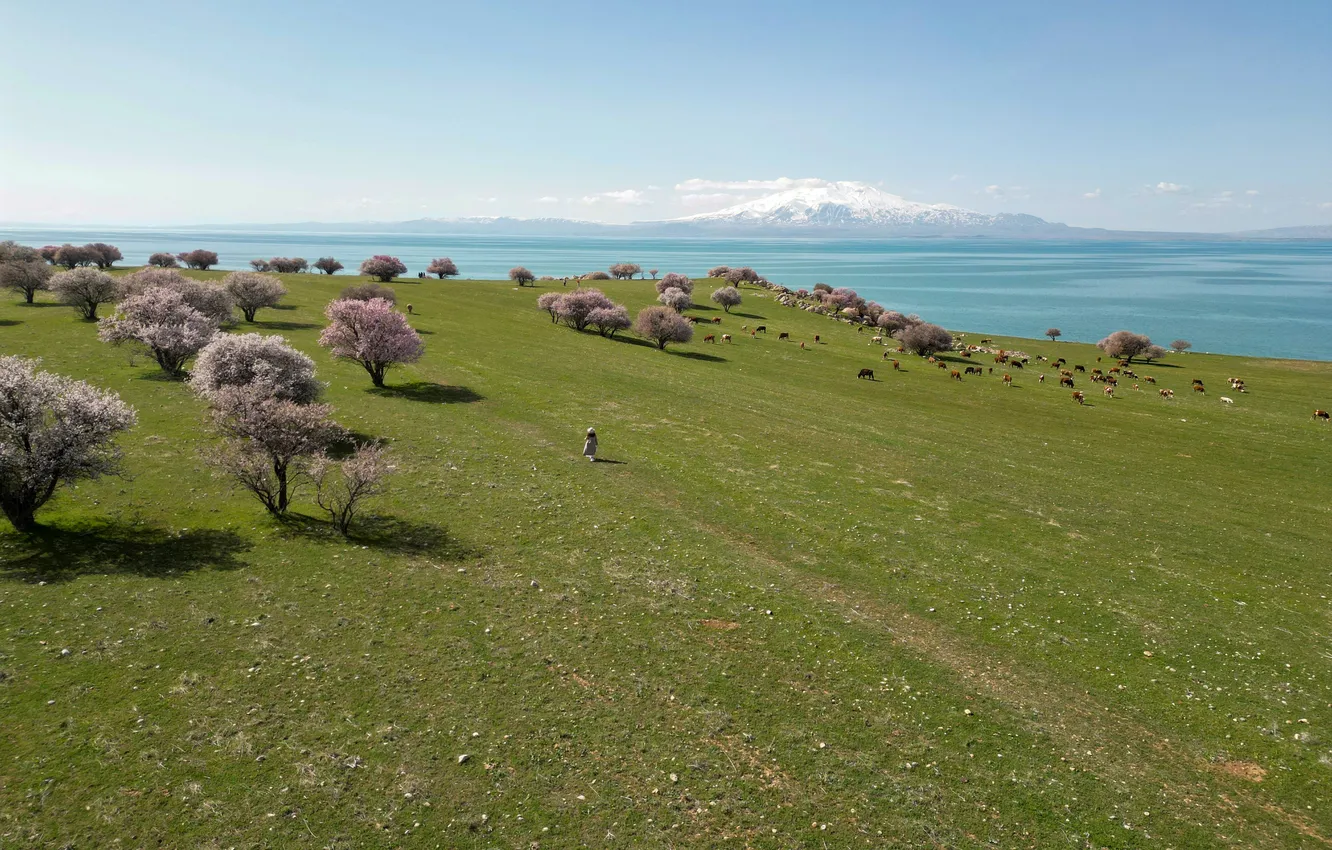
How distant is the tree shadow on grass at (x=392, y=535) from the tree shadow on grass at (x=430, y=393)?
2158 cm

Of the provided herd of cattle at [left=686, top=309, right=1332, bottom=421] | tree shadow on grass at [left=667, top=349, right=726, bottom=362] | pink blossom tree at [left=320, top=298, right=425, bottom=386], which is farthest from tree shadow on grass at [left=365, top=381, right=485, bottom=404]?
Result: herd of cattle at [left=686, top=309, right=1332, bottom=421]

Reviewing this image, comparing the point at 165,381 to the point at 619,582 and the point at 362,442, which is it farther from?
the point at 619,582

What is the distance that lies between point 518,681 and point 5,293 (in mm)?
106187

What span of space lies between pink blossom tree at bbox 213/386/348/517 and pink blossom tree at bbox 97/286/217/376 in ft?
78.4

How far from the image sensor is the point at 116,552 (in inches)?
931

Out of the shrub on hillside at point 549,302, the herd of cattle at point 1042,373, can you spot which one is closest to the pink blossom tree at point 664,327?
the herd of cattle at point 1042,373

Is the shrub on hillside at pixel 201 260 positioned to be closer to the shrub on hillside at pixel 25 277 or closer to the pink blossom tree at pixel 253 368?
the shrub on hillside at pixel 25 277

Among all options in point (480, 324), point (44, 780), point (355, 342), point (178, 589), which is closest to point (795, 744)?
point (44, 780)

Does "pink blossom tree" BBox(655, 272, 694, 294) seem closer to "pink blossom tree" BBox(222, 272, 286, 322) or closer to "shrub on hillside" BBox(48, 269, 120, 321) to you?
"pink blossom tree" BBox(222, 272, 286, 322)

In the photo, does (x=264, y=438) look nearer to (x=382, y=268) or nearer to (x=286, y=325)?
(x=286, y=325)

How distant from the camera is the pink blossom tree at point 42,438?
75.5 ft

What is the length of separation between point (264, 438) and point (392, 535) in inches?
274

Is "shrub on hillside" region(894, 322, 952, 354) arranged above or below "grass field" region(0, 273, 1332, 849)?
above

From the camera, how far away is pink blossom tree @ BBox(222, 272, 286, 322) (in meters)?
73.0
